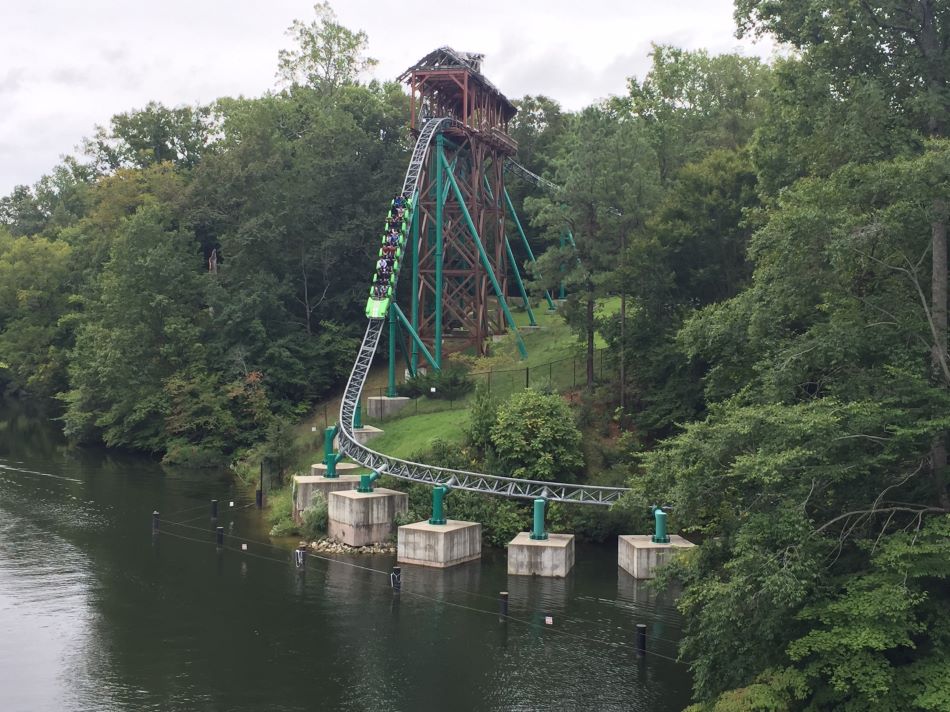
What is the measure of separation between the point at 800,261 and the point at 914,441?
4.85 metres

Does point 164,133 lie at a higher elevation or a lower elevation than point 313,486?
higher

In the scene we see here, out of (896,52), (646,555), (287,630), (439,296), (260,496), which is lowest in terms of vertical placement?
(287,630)

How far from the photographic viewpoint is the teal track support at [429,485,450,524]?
3497 cm

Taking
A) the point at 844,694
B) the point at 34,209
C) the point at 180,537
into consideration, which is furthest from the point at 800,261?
the point at 34,209

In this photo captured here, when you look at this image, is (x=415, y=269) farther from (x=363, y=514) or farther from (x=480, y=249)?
Result: (x=363, y=514)

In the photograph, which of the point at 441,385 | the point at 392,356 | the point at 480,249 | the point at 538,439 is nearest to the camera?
the point at 538,439

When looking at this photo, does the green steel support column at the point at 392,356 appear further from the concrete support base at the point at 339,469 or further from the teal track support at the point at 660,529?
the teal track support at the point at 660,529

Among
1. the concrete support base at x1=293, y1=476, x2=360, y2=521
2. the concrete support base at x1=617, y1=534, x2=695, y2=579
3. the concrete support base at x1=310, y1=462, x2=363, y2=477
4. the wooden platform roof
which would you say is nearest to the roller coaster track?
the concrete support base at x1=310, y1=462, x2=363, y2=477

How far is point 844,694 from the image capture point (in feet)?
57.2

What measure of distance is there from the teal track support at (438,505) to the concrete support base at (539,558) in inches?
116

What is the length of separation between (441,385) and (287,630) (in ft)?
73.6

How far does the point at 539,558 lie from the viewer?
109 ft

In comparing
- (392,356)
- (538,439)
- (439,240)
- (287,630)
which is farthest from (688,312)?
(287,630)

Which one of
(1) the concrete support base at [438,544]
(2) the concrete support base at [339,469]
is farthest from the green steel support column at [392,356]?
(1) the concrete support base at [438,544]
